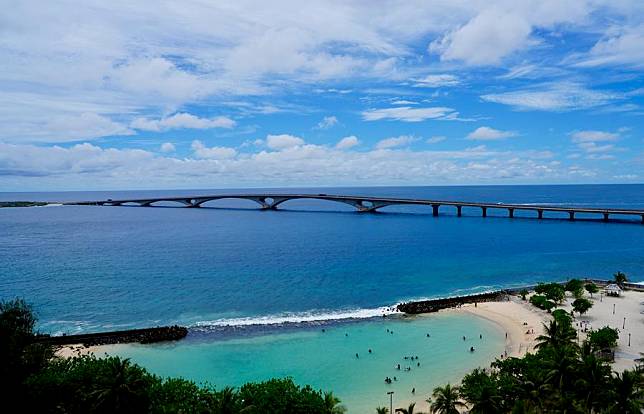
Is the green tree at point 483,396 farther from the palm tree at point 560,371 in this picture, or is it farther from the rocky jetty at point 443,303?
the rocky jetty at point 443,303

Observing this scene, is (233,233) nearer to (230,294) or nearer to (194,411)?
(230,294)

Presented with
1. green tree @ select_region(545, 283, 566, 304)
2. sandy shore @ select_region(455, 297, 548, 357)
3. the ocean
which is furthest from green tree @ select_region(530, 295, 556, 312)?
the ocean

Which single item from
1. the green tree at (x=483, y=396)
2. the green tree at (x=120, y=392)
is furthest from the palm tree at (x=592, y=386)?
the green tree at (x=120, y=392)

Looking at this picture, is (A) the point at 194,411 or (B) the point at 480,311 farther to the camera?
(B) the point at 480,311

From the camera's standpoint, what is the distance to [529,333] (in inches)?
2356

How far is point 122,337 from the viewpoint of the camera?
60.1m

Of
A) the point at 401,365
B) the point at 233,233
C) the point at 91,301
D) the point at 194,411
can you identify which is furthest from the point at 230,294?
the point at 233,233

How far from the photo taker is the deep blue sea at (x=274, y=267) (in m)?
72.9

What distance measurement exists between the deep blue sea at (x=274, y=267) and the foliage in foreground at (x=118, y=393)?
83.2 feet

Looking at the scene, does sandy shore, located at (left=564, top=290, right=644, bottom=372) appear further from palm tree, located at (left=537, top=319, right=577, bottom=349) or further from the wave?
the wave

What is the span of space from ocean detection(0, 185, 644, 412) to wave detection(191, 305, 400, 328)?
291 millimetres

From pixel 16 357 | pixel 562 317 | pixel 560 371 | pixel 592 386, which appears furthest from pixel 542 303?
pixel 16 357

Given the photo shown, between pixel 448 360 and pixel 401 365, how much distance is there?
5847mm

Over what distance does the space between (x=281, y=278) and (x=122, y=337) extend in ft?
122
